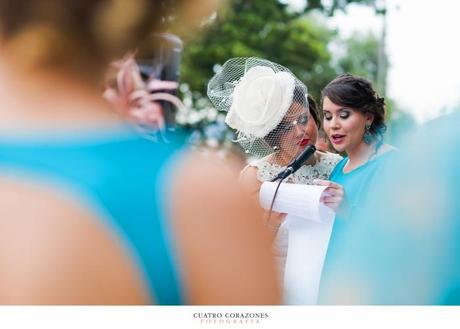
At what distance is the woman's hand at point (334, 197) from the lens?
144 cm

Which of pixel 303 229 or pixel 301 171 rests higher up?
pixel 301 171

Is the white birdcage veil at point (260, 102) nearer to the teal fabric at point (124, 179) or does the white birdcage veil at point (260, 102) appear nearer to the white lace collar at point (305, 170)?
the white lace collar at point (305, 170)

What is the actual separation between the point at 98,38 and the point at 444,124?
826mm

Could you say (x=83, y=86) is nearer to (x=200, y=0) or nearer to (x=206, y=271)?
(x=206, y=271)

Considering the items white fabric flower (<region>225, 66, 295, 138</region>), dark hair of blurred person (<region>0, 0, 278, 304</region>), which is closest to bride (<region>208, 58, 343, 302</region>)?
white fabric flower (<region>225, 66, 295, 138</region>)

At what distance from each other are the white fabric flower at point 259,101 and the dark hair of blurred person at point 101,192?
479mm

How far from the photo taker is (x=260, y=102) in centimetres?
149

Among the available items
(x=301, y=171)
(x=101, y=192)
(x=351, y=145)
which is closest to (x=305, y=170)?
(x=301, y=171)

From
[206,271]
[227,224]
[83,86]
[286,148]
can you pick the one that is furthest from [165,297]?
[286,148]

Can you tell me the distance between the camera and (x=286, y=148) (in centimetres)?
156

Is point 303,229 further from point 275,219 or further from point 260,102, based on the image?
point 260,102

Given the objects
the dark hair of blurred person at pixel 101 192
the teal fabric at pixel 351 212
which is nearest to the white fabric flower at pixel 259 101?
the teal fabric at pixel 351 212

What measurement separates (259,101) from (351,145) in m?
0.24

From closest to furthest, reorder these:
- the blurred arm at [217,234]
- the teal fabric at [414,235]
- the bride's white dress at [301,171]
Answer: the blurred arm at [217,234], the teal fabric at [414,235], the bride's white dress at [301,171]
